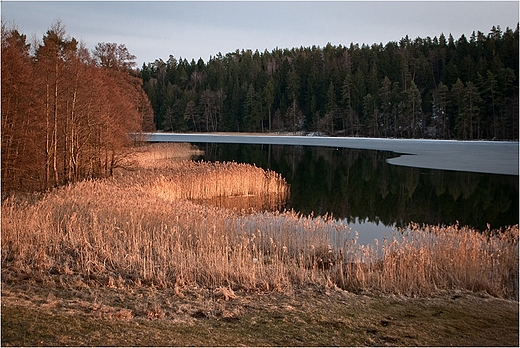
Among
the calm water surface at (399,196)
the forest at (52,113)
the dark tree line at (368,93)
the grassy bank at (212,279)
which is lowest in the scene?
the calm water surface at (399,196)

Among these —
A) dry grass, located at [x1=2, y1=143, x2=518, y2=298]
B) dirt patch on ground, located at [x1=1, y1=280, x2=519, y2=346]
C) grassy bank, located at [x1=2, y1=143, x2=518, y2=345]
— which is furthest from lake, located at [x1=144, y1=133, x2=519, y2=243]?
dirt patch on ground, located at [x1=1, y1=280, x2=519, y2=346]

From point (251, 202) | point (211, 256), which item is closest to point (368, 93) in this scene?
point (251, 202)

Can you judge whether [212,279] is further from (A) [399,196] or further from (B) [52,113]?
(A) [399,196]

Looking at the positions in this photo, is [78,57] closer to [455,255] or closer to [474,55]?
[455,255]

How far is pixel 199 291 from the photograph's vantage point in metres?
7.00

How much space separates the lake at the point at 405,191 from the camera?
16938 mm

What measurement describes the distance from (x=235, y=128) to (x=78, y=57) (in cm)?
7446

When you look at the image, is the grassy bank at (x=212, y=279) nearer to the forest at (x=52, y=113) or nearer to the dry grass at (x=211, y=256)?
the dry grass at (x=211, y=256)

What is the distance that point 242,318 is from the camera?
5.88 metres

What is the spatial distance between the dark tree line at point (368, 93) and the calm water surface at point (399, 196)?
32.9m

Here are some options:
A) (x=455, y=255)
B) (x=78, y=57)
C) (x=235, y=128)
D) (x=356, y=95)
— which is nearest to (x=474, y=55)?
(x=356, y=95)

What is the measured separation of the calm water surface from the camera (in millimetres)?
16734

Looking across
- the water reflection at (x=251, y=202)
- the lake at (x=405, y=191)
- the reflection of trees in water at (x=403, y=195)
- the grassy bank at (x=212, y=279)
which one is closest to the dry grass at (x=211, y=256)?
the grassy bank at (x=212, y=279)

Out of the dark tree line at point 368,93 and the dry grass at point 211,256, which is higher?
the dark tree line at point 368,93
